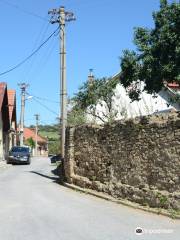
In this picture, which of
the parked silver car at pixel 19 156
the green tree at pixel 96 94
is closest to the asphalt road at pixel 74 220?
the green tree at pixel 96 94

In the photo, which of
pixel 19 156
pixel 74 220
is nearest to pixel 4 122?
pixel 19 156

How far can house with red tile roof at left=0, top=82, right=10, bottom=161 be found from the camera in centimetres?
5156

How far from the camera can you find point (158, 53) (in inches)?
1003

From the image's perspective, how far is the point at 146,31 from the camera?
26641 mm

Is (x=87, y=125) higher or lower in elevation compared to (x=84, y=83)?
lower

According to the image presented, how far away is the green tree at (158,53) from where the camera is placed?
81.0 feet

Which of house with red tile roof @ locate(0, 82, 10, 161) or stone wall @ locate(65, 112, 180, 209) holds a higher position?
house with red tile roof @ locate(0, 82, 10, 161)

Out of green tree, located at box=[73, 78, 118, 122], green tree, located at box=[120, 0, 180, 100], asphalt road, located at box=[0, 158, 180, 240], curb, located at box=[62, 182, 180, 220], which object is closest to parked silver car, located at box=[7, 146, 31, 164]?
green tree, located at box=[73, 78, 118, 122]

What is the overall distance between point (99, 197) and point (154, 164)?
327 cm

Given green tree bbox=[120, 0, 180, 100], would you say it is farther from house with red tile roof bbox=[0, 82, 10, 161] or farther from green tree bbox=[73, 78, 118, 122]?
house with red tile roof bbox=[0, 82, 10, 161]

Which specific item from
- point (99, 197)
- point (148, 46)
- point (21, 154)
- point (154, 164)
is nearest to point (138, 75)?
point (148, 46)

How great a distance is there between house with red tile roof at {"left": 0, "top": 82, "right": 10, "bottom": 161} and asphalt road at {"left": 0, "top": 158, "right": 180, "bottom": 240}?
33.7m

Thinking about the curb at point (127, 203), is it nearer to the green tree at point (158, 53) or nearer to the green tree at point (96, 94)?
the green tree at point (158, 53)

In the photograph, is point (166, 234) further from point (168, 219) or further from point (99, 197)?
point (99, 197)
